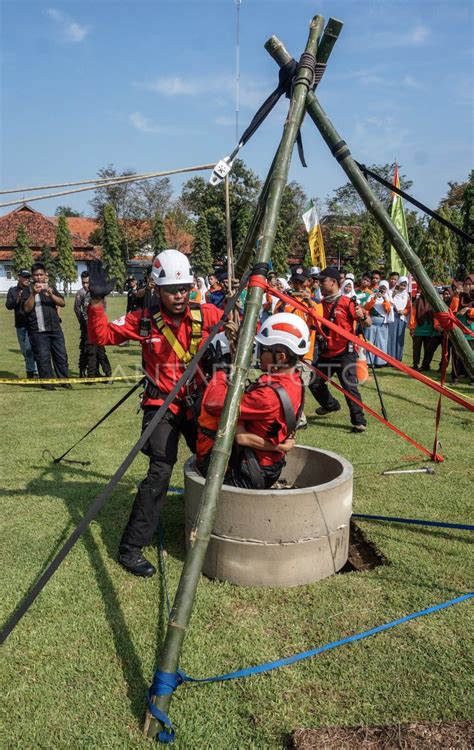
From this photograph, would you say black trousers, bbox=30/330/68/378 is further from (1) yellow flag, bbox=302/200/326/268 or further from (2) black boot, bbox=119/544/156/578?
(2) black boot, bbox=119/544/156/578

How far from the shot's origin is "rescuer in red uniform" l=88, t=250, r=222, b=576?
14.3 ft

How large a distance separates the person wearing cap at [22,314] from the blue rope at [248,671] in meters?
10.3

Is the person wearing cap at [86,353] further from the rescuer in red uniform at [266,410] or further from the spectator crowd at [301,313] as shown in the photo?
the rescuer in red uniform at [266,410]

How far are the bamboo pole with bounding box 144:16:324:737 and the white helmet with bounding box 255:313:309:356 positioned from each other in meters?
0.70

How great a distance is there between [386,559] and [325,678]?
1.56 metres

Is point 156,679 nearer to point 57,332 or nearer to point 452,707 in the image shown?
point 452,707

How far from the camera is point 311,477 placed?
533 centimetres

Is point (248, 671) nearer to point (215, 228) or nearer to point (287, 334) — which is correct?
point (287, 334)

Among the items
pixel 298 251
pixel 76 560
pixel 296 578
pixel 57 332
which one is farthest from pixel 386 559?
pixel 298 251

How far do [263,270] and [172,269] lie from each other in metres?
1.05

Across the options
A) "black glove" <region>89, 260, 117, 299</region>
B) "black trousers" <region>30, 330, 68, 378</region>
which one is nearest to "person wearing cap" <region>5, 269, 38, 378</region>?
"black trousers" <region>30, 330, 68, 378</region>

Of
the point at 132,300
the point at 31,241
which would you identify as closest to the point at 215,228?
the point at 31,241

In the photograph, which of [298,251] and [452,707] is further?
[298,251]

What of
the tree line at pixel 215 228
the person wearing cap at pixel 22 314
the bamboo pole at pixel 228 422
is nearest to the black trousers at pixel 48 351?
the person wearing cap at pixel 22 314
